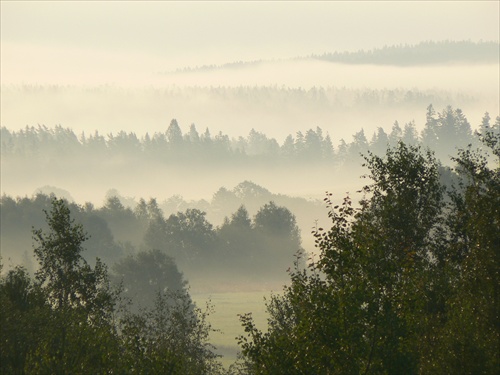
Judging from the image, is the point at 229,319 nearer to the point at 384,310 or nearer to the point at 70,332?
the point at 70,332

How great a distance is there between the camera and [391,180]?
75938 mm

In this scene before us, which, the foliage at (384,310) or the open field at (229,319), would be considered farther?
the open field at (229,319)

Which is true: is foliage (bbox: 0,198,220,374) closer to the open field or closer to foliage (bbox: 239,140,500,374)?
foliage (bbox: 239,140,500,374)

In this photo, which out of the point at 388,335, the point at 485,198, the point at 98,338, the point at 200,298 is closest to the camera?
the point at 388,335

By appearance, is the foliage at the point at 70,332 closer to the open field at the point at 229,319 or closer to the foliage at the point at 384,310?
the foliage at the point at 384,310

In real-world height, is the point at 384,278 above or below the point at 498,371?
above

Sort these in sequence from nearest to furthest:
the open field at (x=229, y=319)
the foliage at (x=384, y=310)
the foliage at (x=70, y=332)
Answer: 1. the foliage at (x=384, y=310)
2. the foliage at (x=70, y=332)
3. the open field at (x=229, y=319)

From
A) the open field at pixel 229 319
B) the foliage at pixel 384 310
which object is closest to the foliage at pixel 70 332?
the foliage at pixel 384 310

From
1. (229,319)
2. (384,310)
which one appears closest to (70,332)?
(384,310)

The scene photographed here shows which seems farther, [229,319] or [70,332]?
[229,319]

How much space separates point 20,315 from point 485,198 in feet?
111

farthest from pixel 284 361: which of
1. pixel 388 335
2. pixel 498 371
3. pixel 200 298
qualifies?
pixel 200 298

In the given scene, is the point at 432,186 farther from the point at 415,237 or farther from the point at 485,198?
the point at 485,198

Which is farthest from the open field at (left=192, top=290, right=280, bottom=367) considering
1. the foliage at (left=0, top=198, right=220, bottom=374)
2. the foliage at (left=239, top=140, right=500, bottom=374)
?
the foliage at (left=239, top=140, right=500, bottom=374)
